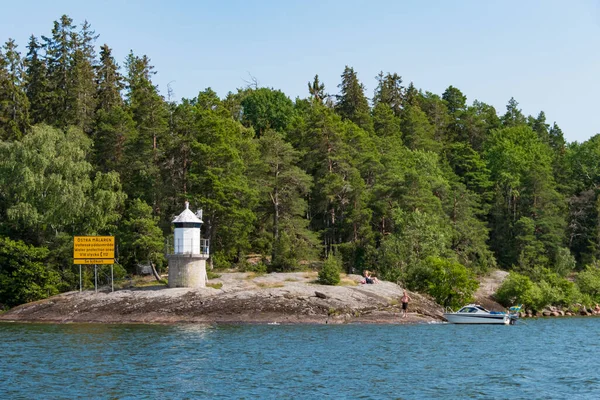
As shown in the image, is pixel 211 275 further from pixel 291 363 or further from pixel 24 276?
pixel 291 363

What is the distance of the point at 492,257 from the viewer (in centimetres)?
8425

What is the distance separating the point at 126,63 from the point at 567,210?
6414 cm

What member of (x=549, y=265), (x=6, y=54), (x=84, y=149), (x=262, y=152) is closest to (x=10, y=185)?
(x=84, y=149)

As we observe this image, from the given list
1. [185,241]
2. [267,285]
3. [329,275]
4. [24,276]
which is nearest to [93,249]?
[24,276]

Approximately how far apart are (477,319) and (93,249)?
102ft

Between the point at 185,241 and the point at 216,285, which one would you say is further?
the point at 216,285

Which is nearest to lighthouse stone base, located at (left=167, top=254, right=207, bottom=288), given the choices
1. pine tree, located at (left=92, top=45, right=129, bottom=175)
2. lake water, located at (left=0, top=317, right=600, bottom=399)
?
lake water, located at (left=0, top=317, right=600, bottom=399)

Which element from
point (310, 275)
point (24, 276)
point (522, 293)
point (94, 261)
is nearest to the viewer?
point (94, 261)

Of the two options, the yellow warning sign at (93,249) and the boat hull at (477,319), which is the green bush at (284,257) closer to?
the yellow warning sign at (93,249)

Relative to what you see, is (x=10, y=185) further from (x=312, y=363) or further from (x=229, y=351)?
(x=312, y=363)

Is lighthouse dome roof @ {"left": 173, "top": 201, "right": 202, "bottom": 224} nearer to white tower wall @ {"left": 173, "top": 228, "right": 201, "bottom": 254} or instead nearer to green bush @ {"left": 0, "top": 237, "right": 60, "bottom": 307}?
white tower wall @ {"left": 173, "top": 228, "right": 201, "bottom": 254}

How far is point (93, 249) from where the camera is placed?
60.4 m

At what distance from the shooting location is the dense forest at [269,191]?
6353 centimetres

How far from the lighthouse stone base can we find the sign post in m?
6.36
